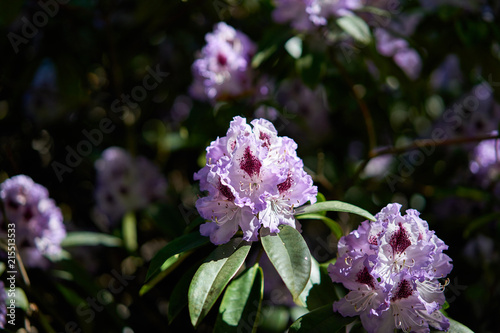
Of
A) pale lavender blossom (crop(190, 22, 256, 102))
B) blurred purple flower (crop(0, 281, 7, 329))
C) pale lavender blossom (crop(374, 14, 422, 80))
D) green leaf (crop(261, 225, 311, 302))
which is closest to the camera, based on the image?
green leaf (crop(261, 225, 311, 302))

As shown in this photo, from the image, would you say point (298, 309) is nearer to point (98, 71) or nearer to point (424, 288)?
point (424, 288)

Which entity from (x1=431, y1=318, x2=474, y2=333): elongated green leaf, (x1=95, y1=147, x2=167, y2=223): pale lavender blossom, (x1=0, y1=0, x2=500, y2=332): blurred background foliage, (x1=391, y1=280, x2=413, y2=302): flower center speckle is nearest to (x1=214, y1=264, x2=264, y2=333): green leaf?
(x1=391, y1=280, x2=413, y2=302): flower center speckle

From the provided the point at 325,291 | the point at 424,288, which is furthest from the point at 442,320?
the point at 325,291

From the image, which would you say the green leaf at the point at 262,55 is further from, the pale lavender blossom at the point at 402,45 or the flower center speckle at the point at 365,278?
the flower center speckle at the point at 365,278

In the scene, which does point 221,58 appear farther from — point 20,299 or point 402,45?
point 20,299

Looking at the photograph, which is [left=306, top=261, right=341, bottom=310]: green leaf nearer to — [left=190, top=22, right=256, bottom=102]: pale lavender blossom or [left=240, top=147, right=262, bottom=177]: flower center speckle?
[left=240, top=147, right=262, bottom=177]: flower center speckle

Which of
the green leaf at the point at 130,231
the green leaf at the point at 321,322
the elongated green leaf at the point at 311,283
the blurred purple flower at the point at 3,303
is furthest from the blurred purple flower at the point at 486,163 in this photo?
the blurred purple flower at the point at 3,303

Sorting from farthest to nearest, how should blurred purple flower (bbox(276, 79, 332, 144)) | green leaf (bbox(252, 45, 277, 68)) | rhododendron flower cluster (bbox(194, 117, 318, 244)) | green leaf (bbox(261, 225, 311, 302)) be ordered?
blurred purple flower (bbox(276, 79, 332, 144))
green leaf (bbox(252, 45, 277, 68))
rhododendron flower cluster (bbox(194, 117, 318, 244))
green leaf (bbox(261, 225, 311, 302))
